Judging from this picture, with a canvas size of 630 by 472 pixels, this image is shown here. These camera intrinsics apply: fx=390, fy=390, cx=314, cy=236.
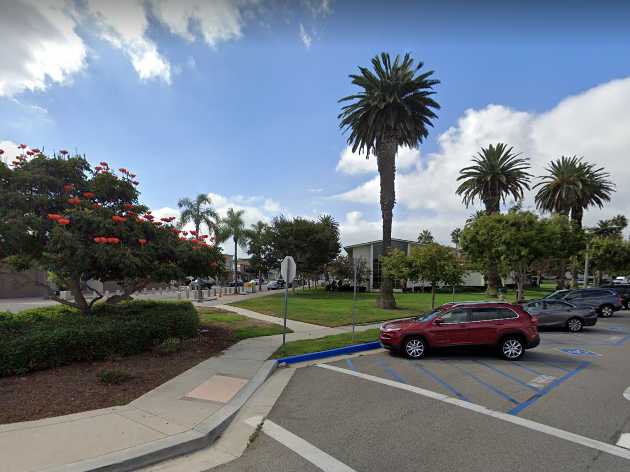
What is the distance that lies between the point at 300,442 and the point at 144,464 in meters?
1.88

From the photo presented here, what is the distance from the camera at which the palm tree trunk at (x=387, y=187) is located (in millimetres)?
24125

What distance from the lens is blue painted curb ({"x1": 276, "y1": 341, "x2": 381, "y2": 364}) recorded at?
10.0 m

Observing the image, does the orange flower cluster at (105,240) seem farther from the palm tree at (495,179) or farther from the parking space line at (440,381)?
the palm tree at (495,179)

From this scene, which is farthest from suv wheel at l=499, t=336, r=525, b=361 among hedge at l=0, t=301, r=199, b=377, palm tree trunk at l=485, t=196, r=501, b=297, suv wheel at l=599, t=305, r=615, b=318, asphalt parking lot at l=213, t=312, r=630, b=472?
palm tree trunk at l=485, t=196, r=501, b=297

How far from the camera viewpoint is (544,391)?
746 centimetres

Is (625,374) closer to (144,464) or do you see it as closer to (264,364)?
(264,364)

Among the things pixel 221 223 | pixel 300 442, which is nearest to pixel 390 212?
pixel 300 442

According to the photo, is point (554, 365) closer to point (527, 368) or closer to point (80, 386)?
point (527, 368)

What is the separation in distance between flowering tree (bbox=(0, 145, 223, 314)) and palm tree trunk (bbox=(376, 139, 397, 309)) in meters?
14.3

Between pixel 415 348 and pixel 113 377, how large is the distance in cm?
725

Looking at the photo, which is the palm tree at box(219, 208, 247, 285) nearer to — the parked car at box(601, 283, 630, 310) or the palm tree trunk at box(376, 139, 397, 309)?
the palm tree trunk at box(376, 139, 397, 309)

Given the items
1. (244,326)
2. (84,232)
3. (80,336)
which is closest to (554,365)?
(244,326)

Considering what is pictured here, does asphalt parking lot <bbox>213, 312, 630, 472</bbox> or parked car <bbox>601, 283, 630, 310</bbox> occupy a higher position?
parked car <bbox>601, 283, 630, 310</bbox>

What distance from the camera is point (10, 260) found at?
35.6 ft
